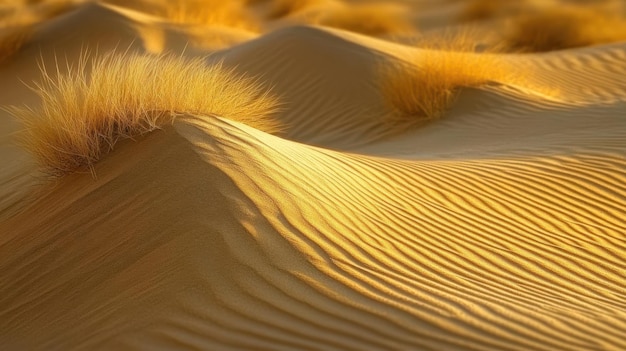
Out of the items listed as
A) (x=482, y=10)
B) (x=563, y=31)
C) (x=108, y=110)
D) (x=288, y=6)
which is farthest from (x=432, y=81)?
(x=288, y=6)

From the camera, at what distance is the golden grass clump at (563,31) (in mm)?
17031

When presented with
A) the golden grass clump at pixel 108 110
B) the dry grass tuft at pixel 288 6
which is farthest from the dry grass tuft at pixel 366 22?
the golden grass clump at pixel 108 110

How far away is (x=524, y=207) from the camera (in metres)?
6.13

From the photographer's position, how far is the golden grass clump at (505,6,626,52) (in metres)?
17.0

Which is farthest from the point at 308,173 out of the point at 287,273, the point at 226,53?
the point at 226,53

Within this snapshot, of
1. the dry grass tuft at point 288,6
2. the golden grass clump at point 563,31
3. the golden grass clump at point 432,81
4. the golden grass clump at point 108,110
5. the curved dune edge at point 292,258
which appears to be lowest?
the curved dune edge at point 292,258

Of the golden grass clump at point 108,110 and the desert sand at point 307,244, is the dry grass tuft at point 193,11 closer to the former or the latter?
the desert sand at point 307,244

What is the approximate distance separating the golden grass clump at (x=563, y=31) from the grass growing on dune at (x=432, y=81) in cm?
588

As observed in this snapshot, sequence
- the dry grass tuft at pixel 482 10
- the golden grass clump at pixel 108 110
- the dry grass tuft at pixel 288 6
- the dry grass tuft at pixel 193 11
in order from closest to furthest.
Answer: the golden grass clump at pixel 108 110, the dry grass tuft at pixel 193 11, the dry grass tuft at pixel 482 10, the dry grass tuft at pixel 288 6

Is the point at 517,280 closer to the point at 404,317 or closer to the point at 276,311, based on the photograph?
the point at 404,317

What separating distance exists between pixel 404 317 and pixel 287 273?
679 millimetres

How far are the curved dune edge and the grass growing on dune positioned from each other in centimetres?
431

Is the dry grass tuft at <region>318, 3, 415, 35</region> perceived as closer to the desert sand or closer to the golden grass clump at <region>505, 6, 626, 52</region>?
the golden grass clump at <region>505, 6, 626, 52</region>

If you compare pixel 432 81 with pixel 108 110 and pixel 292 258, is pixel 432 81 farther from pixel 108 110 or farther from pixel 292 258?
pixel 292 258
